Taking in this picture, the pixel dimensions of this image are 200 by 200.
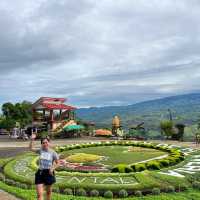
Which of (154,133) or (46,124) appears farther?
(46,124)

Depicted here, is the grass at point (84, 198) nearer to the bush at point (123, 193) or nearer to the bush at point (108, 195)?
the bush at point (123, 193)

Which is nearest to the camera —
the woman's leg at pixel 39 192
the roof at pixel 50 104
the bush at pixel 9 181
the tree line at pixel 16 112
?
the woman's leg at pixel 39 192

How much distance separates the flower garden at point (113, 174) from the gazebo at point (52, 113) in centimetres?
2377

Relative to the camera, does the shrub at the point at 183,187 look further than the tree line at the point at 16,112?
No

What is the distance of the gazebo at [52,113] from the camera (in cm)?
5278

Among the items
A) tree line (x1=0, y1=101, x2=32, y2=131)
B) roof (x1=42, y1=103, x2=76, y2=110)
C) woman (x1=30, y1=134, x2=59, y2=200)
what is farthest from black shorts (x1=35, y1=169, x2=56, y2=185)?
tree line (x1=0, y1=101, x2=32, y2=131)

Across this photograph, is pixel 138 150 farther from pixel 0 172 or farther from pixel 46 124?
pixel 46 124

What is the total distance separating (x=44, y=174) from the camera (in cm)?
1240

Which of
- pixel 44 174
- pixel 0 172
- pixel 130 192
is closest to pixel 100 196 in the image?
pixel 130 192

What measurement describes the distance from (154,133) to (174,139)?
4426mm

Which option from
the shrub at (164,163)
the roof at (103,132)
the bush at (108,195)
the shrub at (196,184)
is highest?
the roof at (103,132)

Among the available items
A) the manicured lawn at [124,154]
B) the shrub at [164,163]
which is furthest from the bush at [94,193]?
the manicured lawn at [124,154]

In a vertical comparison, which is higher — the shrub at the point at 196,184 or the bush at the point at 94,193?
the shrub at the point at 196,184

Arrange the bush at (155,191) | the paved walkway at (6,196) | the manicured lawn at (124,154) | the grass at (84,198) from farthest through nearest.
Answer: the manicured lawn at (124,154), the bush at (155,191), the grass at (84,198), the paved walkway at (6,196)
